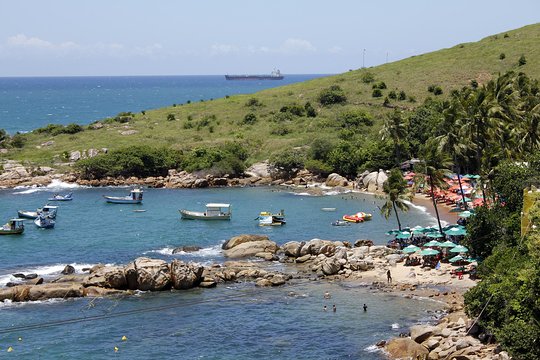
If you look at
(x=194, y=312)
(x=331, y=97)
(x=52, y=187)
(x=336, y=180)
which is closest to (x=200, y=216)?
(x=336, y=180)

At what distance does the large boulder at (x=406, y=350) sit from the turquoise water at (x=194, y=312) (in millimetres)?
1159

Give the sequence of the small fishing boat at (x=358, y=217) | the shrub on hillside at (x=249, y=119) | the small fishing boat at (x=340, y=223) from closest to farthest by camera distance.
→ 1. the small fishing boat at (x=340, y=223)
2. the small fishing boat at (x=358, y=217)
3. the shrub on hillside at (x=249, y=119)

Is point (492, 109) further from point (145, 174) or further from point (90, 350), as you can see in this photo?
point (145, 174)

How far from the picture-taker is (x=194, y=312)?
58.2m

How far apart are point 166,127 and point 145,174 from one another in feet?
101

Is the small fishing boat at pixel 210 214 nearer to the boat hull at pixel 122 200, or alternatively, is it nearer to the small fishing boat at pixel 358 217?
the boat hull at pixel 122 200

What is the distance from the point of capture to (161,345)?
167 ft

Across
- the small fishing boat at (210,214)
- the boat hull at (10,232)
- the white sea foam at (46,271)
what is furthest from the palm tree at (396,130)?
the white sea foam at (46,271)

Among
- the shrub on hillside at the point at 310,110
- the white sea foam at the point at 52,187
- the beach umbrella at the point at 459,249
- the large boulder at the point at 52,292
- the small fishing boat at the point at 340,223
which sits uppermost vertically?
the shrub on hillside at the point at 310,110

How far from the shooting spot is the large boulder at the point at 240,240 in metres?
79.9

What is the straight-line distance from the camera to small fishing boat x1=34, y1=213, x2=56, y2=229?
90875 millimetres

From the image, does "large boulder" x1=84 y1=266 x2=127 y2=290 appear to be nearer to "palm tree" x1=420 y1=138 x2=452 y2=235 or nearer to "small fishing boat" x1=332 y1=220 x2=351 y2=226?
"palm tree" x1=420 y1=138 x2=452 y2=235

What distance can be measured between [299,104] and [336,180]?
50.1 meters

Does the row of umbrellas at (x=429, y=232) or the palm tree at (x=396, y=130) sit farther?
the palm tree at (x=396, y=130)
